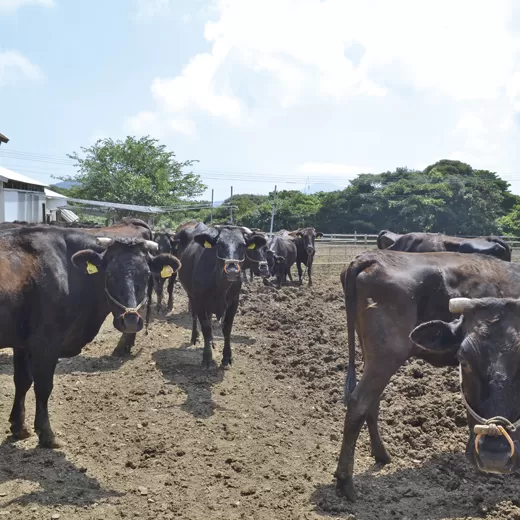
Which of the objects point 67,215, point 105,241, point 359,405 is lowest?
point 359,405

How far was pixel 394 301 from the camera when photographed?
451cm

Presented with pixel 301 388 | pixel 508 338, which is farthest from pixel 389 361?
pixel 301 388

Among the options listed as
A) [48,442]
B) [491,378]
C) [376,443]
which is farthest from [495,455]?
[48,442]

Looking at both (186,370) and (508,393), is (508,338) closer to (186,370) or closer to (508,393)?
(508,393)

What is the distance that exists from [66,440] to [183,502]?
5.81 feet

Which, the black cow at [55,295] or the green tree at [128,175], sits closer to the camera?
the black cow at [55,295]

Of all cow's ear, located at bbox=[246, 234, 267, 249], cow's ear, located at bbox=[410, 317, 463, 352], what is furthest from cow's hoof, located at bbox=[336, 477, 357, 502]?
cow's ear, located at bbox=[246, 234, 267, 249]

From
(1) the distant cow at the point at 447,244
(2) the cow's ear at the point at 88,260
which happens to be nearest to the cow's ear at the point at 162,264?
(2) the cow's ear at the point at 88,260

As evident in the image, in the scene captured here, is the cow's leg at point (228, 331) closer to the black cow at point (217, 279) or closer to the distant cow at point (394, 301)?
the black cow at point (217, 279)

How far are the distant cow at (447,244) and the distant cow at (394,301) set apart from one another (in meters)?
2.08

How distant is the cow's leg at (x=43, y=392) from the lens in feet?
16.9

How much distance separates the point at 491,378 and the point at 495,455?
44 centimetres

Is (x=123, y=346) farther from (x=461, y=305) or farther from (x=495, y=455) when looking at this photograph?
(x=495, y=455)

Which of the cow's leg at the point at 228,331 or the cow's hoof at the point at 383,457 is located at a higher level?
the cow's leg at the point at 228,331
